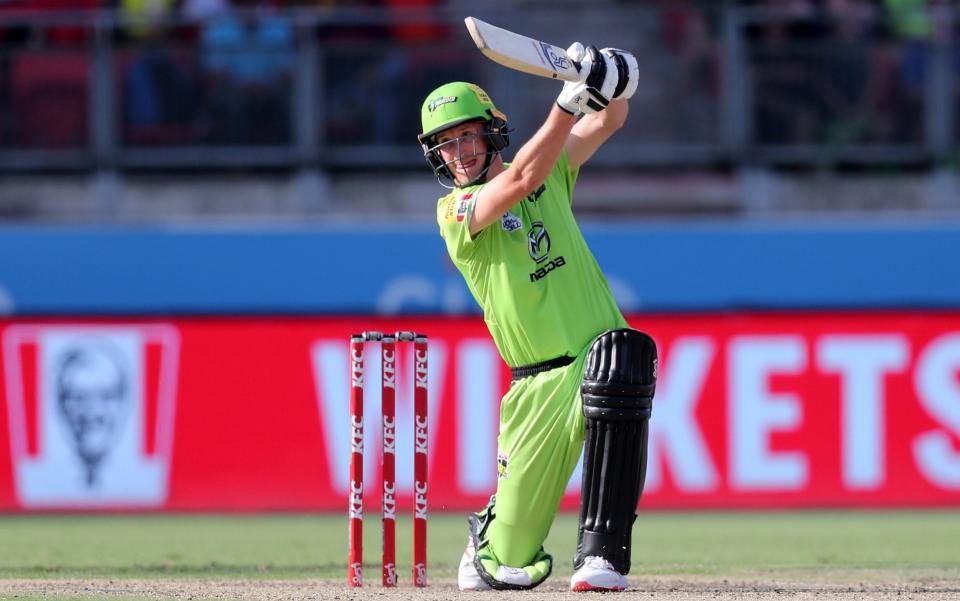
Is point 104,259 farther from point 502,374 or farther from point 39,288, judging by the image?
point 502,374

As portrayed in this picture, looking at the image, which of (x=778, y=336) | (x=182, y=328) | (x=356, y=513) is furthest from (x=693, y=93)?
(x=356, y=513)

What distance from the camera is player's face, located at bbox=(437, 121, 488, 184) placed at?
6.51m

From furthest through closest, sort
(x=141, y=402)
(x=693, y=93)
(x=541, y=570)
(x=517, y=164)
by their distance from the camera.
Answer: (x=693, y=93) → (x=141, y=402) → (x=541, y=570) → (x=517, y=164)

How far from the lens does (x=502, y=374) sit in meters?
12.7

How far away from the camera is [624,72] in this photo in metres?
6.20

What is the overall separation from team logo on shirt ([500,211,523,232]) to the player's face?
0.71 ft

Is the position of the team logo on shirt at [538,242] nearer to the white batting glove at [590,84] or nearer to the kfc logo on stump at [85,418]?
the white batting glove at [590,84]

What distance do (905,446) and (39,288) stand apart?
22.0 feet

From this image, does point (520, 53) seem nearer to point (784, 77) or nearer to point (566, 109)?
point (566, 109)

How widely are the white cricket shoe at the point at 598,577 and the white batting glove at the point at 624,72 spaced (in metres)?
1.75

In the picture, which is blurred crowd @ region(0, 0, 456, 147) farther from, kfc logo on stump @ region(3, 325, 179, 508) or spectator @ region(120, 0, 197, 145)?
kfc logo on stump @ region(3, 325, 179, 508)

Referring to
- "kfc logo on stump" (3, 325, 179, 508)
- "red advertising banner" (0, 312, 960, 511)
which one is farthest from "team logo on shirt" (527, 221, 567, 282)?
"kfc logo on stump" (3, 325, 179, 508)

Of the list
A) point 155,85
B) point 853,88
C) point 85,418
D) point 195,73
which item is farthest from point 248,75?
point 853,88

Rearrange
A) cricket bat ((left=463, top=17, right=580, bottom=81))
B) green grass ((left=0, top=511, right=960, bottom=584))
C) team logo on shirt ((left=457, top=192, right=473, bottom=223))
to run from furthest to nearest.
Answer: green grass ((left=0, top=511, right=960, bottom=584)) < team logo on shirt ((left=457, top=192, right=473, bottom=223)) < cricket bat ((left=463, top=17, right=580, bottom=81))
